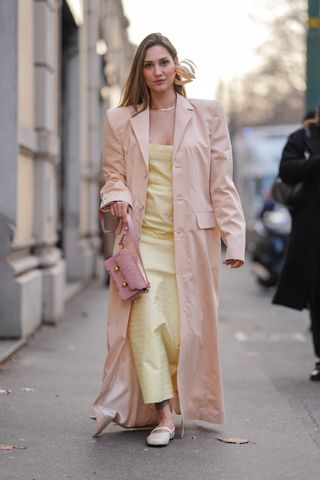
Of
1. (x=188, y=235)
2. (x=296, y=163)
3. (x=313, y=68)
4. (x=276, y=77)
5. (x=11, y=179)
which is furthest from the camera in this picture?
(x=276, y=77)

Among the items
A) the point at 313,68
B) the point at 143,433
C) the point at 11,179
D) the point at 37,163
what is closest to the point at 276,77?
the point at 313,68

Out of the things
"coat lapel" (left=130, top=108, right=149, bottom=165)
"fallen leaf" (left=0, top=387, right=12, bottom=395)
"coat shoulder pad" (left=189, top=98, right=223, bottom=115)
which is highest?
"coat shoulder pad" (left=189, top=98, right=223, bottom=115)

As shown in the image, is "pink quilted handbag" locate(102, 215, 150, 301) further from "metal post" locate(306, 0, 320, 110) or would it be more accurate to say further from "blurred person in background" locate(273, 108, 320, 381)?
"metal post" locate(306, 0, 320, 110)

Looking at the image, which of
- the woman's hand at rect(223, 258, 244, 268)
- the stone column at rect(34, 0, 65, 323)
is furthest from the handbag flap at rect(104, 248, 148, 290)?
the stone column at rect(34, 0, 65, 323)

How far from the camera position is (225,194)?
546cm

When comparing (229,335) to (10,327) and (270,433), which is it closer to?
(10,327)

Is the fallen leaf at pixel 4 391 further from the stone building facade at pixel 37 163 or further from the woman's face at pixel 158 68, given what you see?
the woman's face at pixel 158 68

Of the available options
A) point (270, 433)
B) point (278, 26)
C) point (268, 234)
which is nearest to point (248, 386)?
point (270, 433)

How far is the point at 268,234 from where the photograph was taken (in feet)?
55.9

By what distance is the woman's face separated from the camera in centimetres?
545

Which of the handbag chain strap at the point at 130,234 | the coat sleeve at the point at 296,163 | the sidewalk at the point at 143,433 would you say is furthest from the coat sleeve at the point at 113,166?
the coat sleeve at the point at 296,163

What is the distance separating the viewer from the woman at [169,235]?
539 centimetres

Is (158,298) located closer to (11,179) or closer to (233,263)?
(233,263)

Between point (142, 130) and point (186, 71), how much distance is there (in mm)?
390
